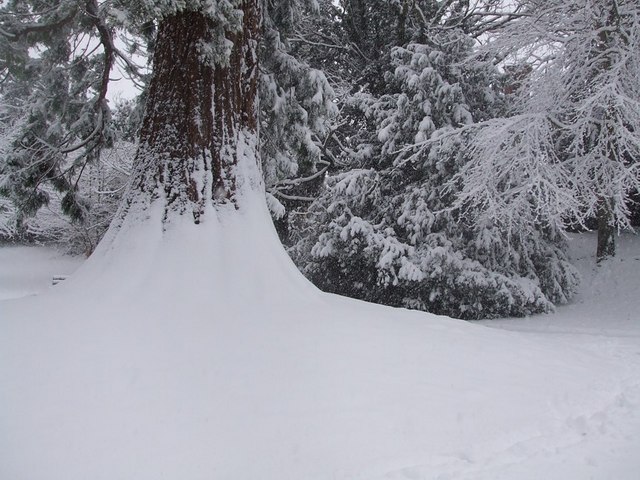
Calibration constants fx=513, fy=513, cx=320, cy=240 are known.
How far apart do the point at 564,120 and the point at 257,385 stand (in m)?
9.02

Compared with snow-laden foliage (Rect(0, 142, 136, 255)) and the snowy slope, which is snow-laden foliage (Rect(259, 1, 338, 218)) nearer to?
snow-laden foliage (Rect(0, 142, 136, 255))

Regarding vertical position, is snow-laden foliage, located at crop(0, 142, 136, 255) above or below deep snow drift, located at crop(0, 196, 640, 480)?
above

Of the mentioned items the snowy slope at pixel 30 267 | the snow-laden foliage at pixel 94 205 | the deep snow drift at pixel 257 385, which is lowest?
the snowy slope at pixel 30 267

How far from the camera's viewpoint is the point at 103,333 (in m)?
3.67

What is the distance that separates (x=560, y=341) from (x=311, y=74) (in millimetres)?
5039

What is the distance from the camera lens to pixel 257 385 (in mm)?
3346

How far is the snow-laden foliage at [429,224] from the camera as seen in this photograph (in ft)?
30.9

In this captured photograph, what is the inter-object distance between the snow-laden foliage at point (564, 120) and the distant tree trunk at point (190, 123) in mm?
4690

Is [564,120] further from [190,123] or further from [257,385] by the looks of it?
[257,385]

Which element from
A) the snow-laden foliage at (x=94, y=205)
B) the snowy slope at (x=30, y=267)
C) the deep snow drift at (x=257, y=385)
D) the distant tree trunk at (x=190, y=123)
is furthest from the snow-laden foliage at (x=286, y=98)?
the snowy slope at (x=30, y=267)

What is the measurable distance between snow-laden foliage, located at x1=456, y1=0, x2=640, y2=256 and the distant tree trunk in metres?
4.69

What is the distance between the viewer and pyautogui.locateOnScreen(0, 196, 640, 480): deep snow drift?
9.20ft

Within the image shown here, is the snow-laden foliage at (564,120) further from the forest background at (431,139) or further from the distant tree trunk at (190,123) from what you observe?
the distant tree trunk at (190,123)

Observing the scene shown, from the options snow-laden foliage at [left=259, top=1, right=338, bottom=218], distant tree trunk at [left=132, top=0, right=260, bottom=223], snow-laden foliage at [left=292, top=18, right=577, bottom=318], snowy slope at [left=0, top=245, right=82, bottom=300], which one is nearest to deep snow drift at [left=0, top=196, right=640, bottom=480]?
distant tree trunk at [left=132, top=0, right=260, bottom=223]
